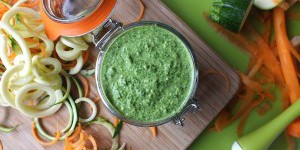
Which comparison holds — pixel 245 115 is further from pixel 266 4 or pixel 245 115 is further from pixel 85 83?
pixel 85 83

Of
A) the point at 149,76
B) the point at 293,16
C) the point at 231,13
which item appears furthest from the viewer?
the point at 293,16

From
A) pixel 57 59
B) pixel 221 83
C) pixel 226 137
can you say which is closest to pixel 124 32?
pixel 57 59

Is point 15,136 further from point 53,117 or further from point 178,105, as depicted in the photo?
point 178,105

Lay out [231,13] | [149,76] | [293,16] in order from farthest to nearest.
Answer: [293,16] → [231,13] → [149,76]

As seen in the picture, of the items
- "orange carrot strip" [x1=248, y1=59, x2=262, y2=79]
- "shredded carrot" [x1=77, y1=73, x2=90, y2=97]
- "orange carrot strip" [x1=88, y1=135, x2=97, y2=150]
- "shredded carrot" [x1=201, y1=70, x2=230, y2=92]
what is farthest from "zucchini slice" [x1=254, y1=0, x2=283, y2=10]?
"orange carrot strip" [x1=88, y1=135, x2=97, y2=150]

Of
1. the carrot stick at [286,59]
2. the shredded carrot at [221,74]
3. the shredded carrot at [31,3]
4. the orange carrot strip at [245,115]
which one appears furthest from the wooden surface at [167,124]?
the shredded carrot at [31,3]

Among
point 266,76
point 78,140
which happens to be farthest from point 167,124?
point 266,76

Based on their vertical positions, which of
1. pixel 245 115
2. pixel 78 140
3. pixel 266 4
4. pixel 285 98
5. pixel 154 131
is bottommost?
pixel 78 140

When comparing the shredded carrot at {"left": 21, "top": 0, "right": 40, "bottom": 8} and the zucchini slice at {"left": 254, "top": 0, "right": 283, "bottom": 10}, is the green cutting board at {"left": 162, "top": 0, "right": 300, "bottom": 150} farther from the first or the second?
the shredded carrot at {"left": 21, "top": 0, "right": 40, "bottom": 8}
